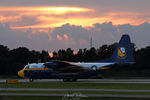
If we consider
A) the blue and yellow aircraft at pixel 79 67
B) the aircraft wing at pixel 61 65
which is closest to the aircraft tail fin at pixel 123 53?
the blue and yellow aircraft at pixel 79 67

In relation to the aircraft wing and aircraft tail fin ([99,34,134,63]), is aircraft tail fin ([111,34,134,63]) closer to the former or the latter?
aircraft tail fin ([99,34,134,63])

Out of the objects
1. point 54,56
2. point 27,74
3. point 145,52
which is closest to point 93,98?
point 27,74

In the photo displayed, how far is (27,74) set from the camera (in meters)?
52.8

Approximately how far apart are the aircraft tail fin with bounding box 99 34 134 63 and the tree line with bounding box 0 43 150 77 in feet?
70.0

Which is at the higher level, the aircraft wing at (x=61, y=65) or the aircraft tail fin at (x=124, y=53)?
the aircraft tail fin at (x=124, y=53)

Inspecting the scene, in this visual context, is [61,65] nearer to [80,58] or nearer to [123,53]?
[123,53]

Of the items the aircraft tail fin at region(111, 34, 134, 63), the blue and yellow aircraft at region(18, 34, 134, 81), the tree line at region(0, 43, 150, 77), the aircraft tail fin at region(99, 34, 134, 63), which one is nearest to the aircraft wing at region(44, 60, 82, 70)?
the blue and yellow aircraft at region(18, 34, 134, 81)

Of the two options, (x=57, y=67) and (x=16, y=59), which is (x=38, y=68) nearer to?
(x=57, y=67)

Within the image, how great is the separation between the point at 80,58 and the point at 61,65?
48.1m

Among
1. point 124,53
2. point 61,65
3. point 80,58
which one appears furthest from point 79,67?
point 80,58

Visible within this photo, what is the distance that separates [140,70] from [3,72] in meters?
35.6

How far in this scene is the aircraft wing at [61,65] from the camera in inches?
1967

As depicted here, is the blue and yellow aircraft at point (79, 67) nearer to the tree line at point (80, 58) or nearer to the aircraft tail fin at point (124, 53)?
the aircraft tail fin at point (124, 53)

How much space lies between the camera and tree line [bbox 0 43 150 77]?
274 ft
